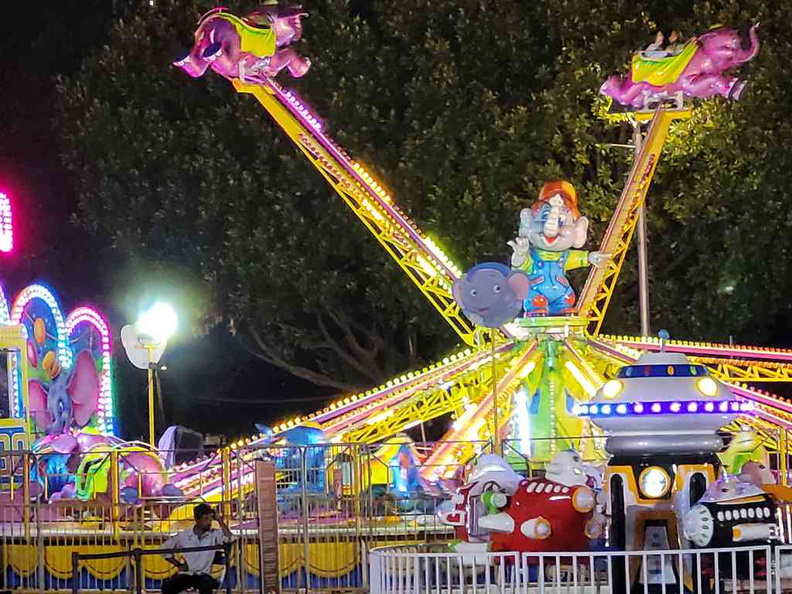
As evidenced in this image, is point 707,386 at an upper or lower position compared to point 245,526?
upper

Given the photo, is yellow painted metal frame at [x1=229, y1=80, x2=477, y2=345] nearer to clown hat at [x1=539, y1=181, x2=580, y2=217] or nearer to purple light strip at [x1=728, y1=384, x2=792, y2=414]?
clown hat at [x1=539, y1=181, x2=580, y2=217]

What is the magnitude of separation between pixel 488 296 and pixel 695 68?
5.66 metres

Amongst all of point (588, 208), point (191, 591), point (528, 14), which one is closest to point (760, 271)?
point (588, 208)

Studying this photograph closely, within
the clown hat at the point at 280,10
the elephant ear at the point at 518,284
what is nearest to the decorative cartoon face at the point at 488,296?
the elephant ear at the point at 518,284

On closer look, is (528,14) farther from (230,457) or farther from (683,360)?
(683,360)

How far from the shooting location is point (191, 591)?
1524cm

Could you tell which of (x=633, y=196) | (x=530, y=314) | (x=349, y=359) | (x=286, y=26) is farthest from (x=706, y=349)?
(x=349, y=359)

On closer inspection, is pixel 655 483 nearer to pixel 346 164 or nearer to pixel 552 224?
pixel 552 224

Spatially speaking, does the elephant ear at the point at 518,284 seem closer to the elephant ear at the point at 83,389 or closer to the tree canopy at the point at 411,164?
the tree canopy at the point at 411,164

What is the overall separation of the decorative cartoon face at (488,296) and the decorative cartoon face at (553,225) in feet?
12.0

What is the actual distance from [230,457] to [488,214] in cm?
1108

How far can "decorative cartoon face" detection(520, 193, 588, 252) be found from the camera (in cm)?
2195

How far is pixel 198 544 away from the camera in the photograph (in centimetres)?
1481

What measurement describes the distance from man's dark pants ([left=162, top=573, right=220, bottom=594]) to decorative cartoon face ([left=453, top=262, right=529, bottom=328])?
15.8 feet
